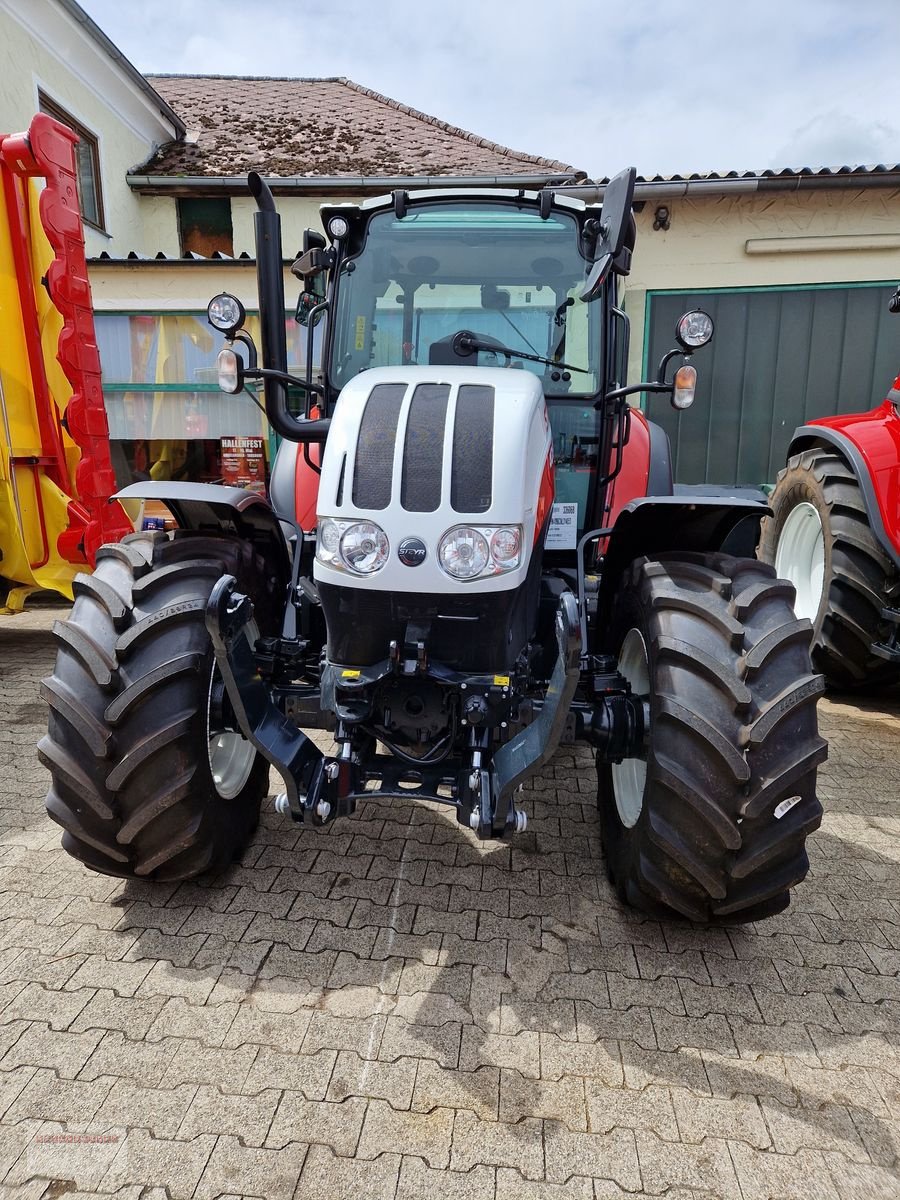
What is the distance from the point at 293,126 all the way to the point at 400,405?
11.5m

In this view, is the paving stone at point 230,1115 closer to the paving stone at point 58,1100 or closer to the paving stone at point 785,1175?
the paving stone at point 58,1100

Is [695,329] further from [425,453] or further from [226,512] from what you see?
[226,512]

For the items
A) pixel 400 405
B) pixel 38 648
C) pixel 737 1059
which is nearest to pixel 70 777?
pixel 400 405

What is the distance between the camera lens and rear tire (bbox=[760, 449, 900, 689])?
401cm

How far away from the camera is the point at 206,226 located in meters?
10.1

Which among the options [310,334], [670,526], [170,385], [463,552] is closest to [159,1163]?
[463,552]

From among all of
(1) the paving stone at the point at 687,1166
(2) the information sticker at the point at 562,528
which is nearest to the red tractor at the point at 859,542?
(2) the information sticker at the point at 562,528

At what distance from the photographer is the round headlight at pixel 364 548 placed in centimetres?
207

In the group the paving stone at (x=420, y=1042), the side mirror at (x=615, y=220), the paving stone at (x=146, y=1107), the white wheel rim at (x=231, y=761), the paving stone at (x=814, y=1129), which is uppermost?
the side mirror at (x=615, y=220)

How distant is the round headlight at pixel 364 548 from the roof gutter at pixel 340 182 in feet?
26.0

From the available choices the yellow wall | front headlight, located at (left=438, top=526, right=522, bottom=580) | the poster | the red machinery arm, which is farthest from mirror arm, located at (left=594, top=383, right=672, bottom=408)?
the yellow wall

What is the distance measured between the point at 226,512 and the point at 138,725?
794 mm

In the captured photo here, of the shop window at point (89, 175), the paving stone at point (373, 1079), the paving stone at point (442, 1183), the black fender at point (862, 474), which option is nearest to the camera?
the paving stone at point (442, 1183)

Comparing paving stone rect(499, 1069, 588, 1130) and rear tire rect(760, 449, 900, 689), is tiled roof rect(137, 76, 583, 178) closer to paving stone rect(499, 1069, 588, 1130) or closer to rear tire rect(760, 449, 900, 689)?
rear tire rect(760, 449, 900, 689)
